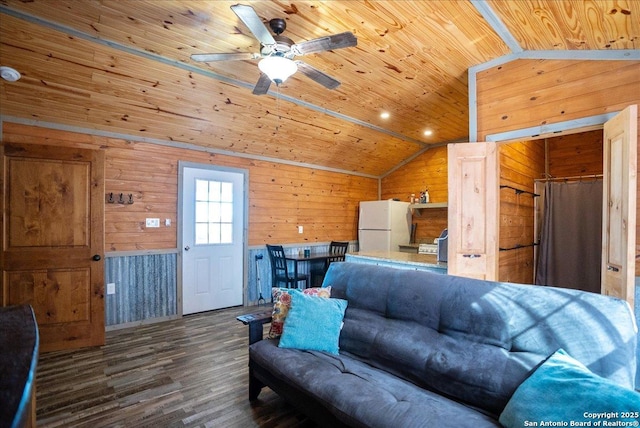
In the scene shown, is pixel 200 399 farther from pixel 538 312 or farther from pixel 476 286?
pixel 538 312

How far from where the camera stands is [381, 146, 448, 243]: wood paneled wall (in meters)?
5.89

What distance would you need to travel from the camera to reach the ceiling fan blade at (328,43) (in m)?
2.03

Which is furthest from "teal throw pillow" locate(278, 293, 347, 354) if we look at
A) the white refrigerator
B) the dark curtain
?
the dark curtain

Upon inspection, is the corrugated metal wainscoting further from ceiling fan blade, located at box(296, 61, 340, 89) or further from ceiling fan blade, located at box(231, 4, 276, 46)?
ceiling fan blade, located at box(231, 4, 276, 46)

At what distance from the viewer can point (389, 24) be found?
2.60 m

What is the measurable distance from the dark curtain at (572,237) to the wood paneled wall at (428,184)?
5.29 ft

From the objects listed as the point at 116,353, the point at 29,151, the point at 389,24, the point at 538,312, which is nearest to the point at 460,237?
the point at 538,312

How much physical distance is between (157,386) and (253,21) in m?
2.74

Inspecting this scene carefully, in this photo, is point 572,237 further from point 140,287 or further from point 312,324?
point 140,287

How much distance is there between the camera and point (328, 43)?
2.11 metres

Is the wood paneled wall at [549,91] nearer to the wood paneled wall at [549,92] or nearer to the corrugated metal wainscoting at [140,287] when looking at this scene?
the wood paneled wall at [549,92]

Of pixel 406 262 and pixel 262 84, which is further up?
pixel 262 84

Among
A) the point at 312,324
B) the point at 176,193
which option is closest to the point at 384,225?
the point at 176,193

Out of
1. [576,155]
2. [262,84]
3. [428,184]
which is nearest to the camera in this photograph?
[262,84]
